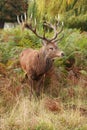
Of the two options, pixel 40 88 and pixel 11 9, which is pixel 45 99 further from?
pixel 11 9

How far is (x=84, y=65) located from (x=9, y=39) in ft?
8.23

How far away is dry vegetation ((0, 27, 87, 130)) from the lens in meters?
8.58

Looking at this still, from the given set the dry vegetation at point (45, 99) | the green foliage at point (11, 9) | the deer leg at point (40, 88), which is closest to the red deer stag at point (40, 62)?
the deer leg at point (40, 88)

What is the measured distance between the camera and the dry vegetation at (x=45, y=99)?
338 inches

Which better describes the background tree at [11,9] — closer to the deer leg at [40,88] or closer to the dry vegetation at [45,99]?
the dry vegetation at [45,99]

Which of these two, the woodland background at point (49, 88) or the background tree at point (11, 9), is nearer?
the woodland background at point (49, 88)

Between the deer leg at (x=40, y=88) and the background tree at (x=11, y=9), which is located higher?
the background tree at (x=11, y=9)

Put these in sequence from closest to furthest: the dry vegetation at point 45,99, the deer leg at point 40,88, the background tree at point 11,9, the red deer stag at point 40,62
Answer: the dry vegetation at point 45,99 < the red deer stag at point 40,62 < the deer leg at point 40,88 < the background tree at point 11,9

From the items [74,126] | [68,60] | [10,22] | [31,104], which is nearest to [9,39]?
[68,60]

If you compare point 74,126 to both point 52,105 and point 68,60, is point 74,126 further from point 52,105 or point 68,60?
point 68,60

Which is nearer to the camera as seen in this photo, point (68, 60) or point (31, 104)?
point (31, 104)

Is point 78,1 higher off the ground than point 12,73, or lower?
higher

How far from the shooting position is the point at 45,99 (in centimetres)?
1012

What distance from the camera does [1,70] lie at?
37.4 feet
